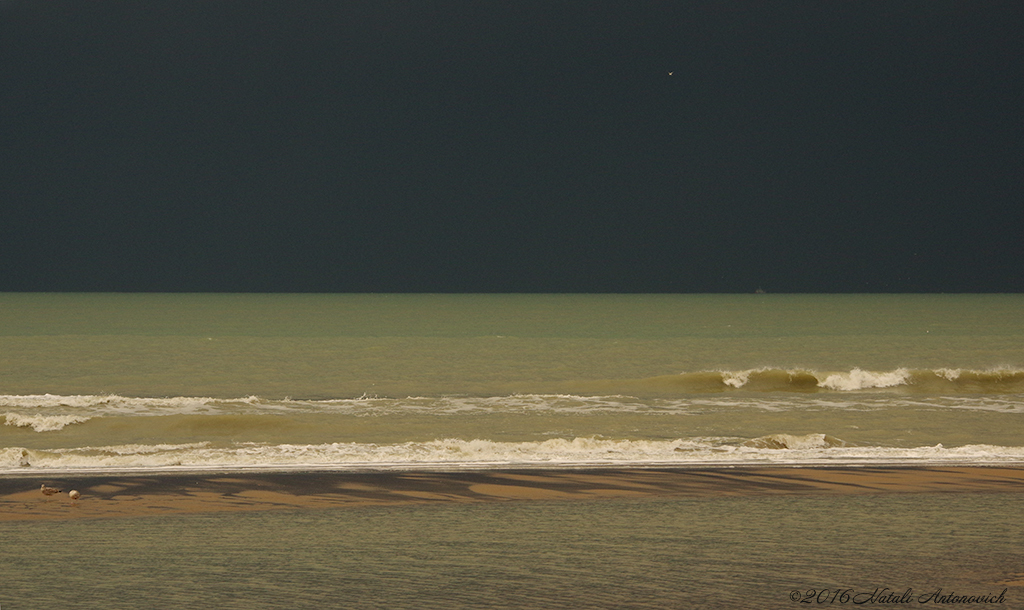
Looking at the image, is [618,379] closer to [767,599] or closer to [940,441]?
[940,441]

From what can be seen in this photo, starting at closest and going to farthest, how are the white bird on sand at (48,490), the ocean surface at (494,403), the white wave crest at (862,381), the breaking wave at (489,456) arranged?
1. the white bird on sand at (48,490)
2. the breaking wave at (489,456)
3. the ocean surface at (494,403)
4. the white wave crest at (862,381)

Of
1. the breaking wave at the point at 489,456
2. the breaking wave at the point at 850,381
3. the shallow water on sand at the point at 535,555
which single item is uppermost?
the breaking wave at the point at 850,381

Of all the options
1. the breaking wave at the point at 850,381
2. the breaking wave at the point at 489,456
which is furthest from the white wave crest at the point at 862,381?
the breaking wave at the point at 489,456

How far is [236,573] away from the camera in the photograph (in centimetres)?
716

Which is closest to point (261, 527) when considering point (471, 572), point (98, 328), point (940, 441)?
point (471, 572)

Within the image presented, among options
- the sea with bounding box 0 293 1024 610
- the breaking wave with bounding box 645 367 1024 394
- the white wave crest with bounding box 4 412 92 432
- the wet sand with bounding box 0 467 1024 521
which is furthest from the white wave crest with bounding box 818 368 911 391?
the white wave crest with bounding box 4 412 92 432

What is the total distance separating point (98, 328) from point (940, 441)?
232 feet

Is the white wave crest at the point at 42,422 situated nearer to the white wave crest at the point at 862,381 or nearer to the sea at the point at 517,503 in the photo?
the sea at the point at 517,503

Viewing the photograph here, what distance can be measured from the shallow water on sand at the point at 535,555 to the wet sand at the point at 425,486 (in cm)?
Result: 42

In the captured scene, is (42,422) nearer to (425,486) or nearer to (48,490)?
(48,490)

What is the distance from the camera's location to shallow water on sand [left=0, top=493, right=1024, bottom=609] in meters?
6.61

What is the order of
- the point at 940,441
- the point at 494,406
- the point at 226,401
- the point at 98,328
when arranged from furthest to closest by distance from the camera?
the point at 98,328 < the point at 226,401 < the point at 494,406 < the point at 940,441

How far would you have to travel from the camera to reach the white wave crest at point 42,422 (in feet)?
64.7

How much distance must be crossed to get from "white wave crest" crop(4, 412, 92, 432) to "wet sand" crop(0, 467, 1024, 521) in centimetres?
917
